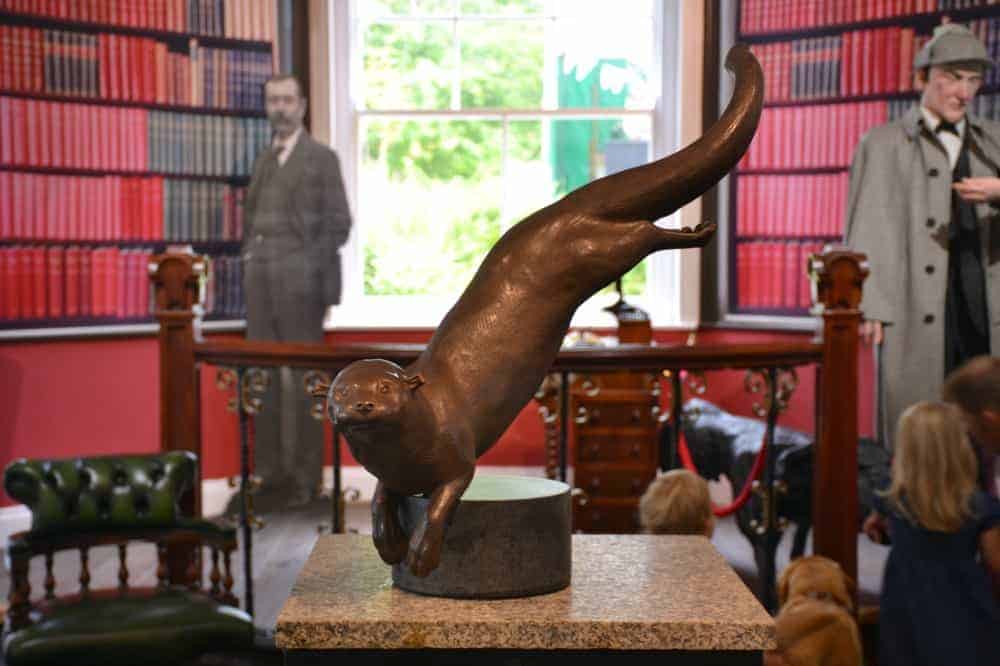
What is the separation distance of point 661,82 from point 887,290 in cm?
257

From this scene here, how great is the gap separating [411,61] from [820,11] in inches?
80.5

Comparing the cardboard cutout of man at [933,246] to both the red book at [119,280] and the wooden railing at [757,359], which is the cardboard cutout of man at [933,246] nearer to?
the wooden railing at [757,359]

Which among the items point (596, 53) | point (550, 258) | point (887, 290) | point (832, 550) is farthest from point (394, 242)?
point (550, 258)

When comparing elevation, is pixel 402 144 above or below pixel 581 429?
above

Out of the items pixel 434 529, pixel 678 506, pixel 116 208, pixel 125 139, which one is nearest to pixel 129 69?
pixel 125 139

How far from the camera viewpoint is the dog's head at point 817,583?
258cm

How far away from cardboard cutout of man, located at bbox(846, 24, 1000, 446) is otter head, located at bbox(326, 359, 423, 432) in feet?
9.12

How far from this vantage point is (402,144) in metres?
6.09

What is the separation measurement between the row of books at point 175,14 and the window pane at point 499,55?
39.4 inches

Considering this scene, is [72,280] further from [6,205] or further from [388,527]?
[388,527]

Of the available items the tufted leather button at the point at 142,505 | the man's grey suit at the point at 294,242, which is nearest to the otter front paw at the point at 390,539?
the tufted leather button at the point at 142,505

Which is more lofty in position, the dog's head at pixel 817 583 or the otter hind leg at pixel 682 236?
the otter hind leg at pixel 682 236

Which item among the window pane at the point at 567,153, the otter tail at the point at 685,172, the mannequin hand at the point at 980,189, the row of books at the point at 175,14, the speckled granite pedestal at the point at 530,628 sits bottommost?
the speckled granite pedestal at the point at 530,628

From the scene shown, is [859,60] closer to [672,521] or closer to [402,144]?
[402,144]
